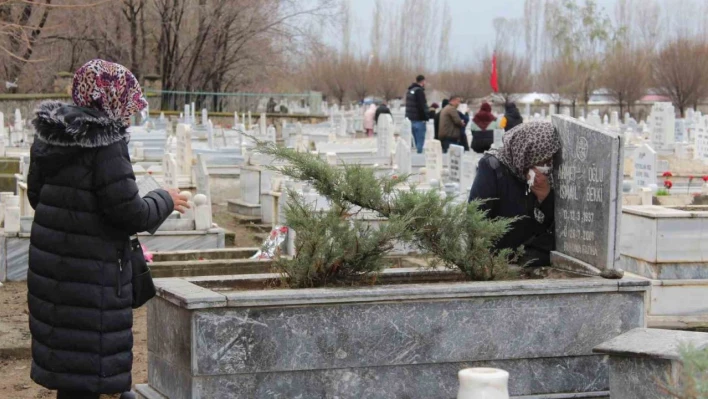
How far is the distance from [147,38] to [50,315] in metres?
39.9

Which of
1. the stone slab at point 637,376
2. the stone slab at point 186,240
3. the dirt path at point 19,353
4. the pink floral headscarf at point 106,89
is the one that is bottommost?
the dirt path at point 19,353

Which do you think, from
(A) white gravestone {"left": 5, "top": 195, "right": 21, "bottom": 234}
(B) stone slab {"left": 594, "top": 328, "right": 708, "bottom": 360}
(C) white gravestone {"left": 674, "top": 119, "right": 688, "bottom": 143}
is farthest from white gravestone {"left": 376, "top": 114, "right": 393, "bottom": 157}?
(B) stone slab {"left": 594, "top": 328, "right": 708, "bottom": 360}

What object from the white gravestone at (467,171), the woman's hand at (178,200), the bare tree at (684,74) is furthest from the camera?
the bare tree at (684,74)

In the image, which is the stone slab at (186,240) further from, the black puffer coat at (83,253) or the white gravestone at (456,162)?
the black puffer coat at (83,253)

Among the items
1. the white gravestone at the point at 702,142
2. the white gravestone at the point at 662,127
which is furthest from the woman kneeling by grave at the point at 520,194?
the white gravestone at the point at 662,127

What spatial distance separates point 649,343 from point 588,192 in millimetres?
1063

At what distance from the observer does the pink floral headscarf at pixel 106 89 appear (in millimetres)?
4602

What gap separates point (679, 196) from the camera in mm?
15203

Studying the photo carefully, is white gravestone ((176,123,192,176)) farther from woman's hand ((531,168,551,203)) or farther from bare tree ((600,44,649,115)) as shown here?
bare tree ((600,44,649,115))

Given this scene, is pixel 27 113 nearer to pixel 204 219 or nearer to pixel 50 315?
pixel 204 219

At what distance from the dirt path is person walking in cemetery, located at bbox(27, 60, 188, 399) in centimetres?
208

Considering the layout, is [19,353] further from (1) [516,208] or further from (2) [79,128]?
(1) [516,208]

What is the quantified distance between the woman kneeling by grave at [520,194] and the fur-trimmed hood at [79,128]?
2.10 metres

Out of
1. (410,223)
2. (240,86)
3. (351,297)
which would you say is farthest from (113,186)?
(240,86)
